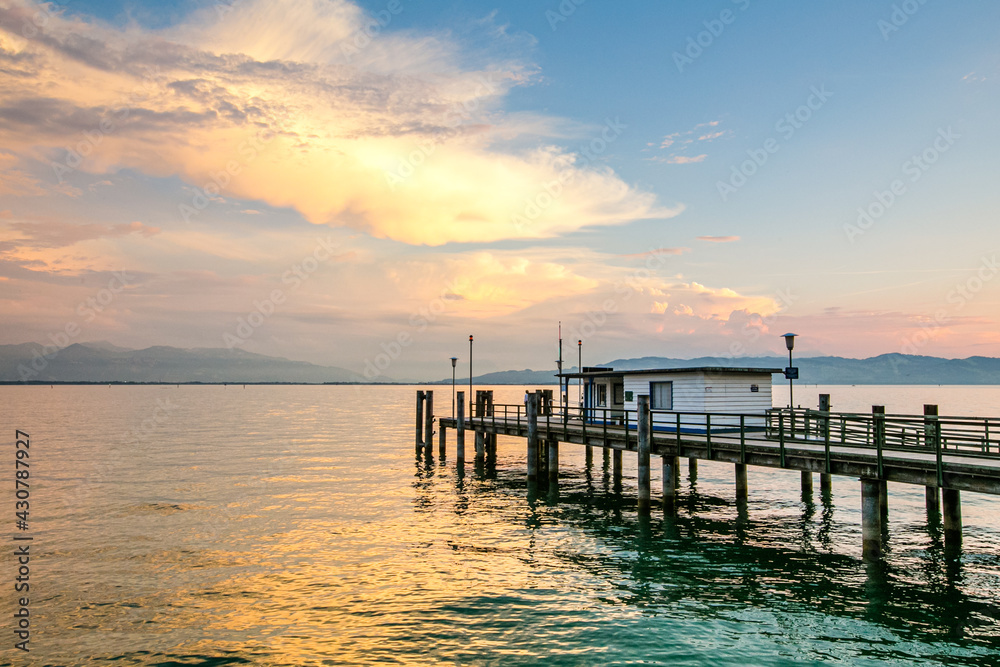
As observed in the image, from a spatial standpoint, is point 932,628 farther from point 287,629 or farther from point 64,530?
point 64,530

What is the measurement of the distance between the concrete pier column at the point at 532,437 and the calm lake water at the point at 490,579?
1088 millimetres

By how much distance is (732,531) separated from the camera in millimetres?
21844

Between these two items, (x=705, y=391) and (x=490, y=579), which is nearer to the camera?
(x=490, y=579)

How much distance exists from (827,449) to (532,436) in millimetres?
14906

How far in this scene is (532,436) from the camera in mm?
30406

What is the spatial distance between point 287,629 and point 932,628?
13.4 metres

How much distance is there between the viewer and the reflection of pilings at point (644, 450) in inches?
914

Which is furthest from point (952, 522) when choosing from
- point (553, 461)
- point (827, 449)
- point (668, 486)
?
point (553, 461)

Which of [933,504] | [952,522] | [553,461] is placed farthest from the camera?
[553,461]

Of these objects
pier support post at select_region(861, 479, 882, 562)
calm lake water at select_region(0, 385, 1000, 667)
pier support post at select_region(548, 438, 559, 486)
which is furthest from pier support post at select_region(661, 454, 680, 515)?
→ pier support post at select_region(548, 438, 559, 486)

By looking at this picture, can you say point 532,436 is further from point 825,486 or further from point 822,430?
point 825,486

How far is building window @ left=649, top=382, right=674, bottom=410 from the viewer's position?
1129 inches

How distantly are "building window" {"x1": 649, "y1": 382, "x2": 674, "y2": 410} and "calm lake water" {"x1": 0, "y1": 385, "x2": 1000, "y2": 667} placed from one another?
418 centimetres

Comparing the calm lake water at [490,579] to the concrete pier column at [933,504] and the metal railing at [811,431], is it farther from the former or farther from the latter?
the metal railing at [811,431]
